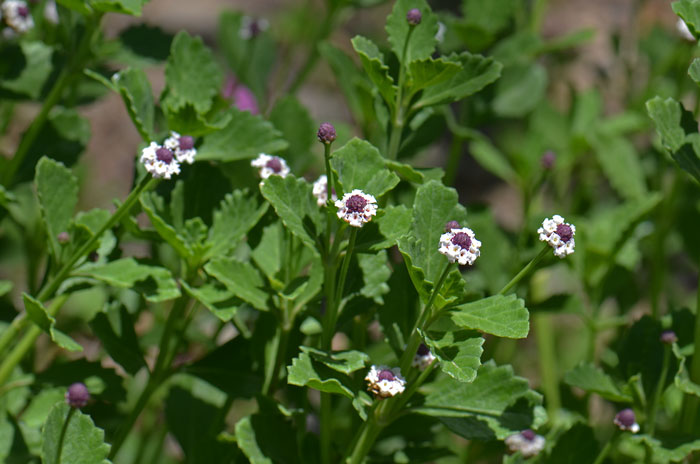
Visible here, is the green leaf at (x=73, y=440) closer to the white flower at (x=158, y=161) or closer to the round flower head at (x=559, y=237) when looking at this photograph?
the white flower at (x=158, y=161)

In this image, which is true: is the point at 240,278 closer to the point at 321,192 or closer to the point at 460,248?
the point at 321,192

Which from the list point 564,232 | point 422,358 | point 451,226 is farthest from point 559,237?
point 422,358

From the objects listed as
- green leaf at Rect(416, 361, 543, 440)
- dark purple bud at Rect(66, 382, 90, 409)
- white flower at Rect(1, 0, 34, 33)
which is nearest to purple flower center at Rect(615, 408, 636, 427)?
green leaf at Rect(416, 361, 543, 440)

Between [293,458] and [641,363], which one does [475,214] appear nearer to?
[641,363]

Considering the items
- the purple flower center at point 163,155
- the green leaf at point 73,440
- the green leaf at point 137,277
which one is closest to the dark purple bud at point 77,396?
the green leaf at point 73,440

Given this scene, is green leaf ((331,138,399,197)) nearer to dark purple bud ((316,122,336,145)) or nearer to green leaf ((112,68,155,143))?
dark purple bud ((316,122,336,145))
